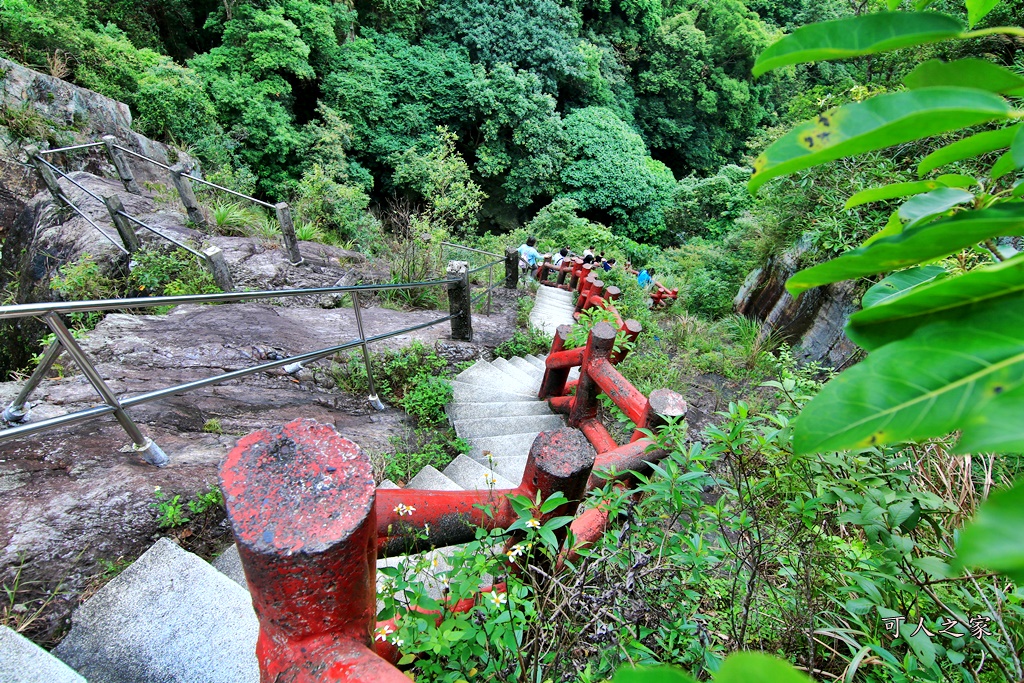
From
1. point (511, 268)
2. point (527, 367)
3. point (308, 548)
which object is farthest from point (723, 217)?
point (308, 548)

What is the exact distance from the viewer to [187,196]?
6.23m

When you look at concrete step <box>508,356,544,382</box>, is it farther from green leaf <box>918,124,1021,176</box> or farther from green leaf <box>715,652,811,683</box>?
green leaf <box>715,652,811,683</box>

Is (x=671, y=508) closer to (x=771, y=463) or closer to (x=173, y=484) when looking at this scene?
(x=771, y=463)

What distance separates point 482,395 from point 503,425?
0.40m

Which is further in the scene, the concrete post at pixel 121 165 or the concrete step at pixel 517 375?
the concrete post at pixel 121 165

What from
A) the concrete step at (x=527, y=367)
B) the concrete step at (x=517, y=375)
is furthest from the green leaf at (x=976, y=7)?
the concrete step at (x=527, y=367)

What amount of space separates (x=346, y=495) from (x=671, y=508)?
98cm

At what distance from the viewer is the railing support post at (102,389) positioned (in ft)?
5.31

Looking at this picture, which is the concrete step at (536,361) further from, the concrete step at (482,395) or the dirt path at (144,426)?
the concrete step at (482,395)

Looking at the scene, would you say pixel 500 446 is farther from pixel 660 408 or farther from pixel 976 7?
pixel 976 7

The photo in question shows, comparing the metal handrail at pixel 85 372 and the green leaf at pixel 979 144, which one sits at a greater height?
the green leaf at pixel 979 144

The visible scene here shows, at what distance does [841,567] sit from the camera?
123 centimetres

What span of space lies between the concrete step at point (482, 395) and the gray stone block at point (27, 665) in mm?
2502

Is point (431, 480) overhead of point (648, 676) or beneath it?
beneath
